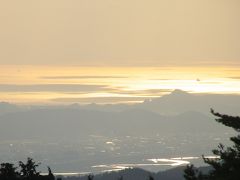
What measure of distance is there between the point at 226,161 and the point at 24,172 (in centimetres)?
1334

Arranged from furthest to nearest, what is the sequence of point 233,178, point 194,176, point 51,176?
point 51,176 → point 194,176 → point 233,178

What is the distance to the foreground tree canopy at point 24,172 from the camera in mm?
38312

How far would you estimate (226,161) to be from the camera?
28672 mm

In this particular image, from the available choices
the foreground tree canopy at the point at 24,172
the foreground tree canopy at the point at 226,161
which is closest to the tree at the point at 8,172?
the foreground tree canopy at the point at 24,172

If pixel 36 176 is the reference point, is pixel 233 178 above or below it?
below

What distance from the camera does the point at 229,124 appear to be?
27.9 meters

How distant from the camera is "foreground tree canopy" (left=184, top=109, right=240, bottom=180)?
27609 mm

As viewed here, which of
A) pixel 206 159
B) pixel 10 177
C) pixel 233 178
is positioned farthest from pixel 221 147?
pixel 10 177

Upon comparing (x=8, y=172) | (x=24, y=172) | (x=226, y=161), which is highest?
(x=8, y=172)

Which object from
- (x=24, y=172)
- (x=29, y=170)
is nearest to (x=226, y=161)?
(x=29, y=170)

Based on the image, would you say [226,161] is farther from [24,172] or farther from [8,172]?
[8,172]

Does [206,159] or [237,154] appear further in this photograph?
[206,159]

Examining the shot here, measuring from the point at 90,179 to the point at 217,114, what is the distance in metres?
12.3

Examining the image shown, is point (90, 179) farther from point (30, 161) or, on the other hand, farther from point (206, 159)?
point (206, 159)
